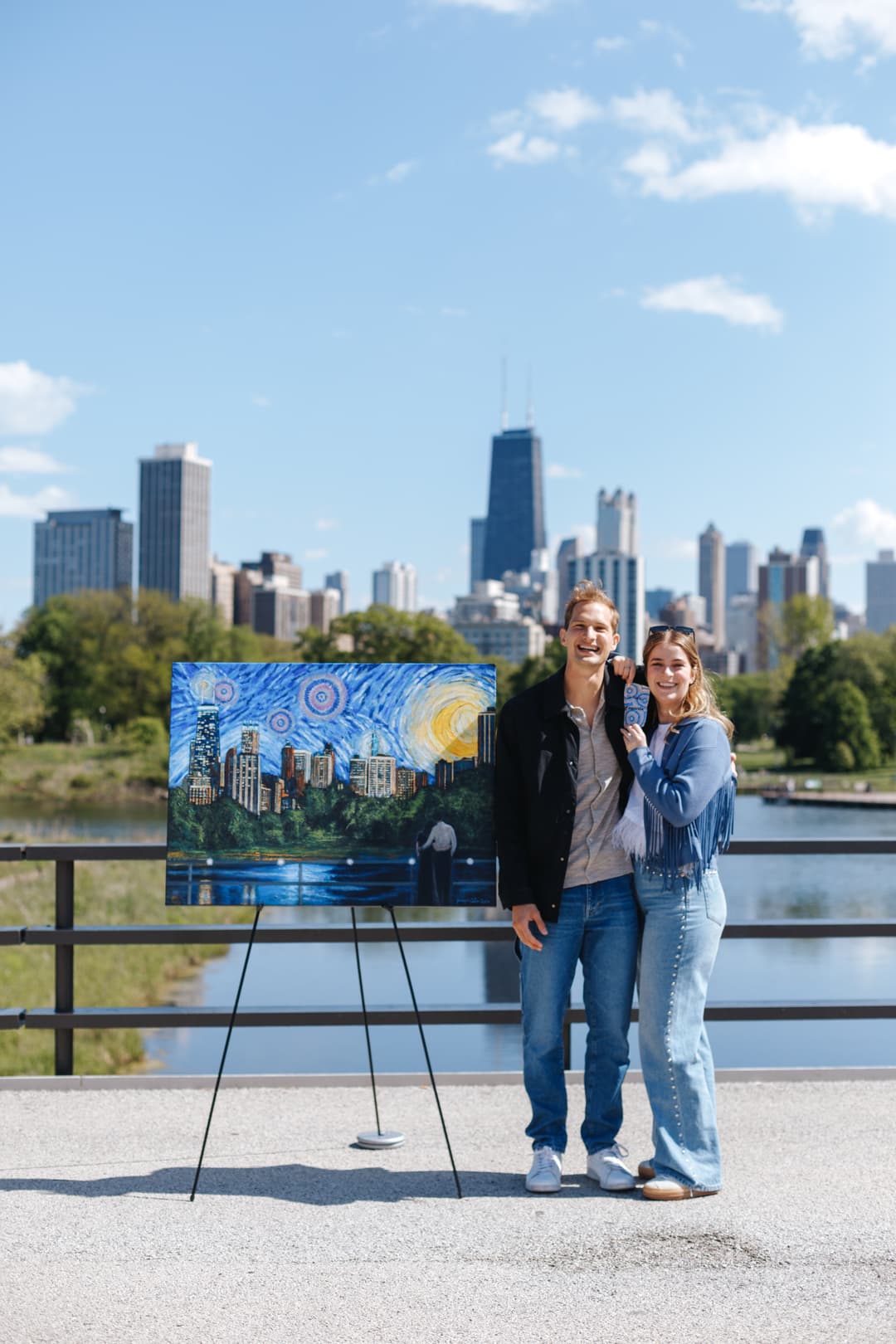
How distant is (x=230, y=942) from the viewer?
591cm

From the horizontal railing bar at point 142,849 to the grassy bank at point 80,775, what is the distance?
50.3 m

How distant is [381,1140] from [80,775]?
58.4 metres

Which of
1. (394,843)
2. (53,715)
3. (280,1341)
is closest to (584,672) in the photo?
(394,843)

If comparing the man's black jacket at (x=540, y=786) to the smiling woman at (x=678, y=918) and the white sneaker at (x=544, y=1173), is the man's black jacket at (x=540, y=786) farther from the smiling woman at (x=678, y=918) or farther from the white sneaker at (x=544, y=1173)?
the white sneaker at (x=544, y=1173)

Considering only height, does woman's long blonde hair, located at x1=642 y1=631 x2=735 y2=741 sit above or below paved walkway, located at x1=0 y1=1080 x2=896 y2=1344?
above

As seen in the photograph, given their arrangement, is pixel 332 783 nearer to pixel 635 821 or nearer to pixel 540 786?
pixel 540 786

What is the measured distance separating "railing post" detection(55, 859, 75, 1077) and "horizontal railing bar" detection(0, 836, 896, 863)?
3.0 inches

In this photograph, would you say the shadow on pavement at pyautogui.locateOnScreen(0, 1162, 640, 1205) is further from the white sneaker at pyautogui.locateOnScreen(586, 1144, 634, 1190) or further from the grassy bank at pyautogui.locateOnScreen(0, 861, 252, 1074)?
the grassy bank at pyautogui.locateOnScreen(0, 861, 252, 1074)

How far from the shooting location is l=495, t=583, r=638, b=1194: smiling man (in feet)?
15.8

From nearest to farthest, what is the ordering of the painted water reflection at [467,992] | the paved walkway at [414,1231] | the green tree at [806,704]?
the paved walkway at [414,1231]
the painted water reflection at [467,992]
the green tree at [806,704]

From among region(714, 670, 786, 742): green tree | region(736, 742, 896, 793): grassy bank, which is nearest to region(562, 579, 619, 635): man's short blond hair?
region(736, 742, 896, 793): grassy bank

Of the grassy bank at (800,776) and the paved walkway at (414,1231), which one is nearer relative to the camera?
the paved walkway at (414,1231)

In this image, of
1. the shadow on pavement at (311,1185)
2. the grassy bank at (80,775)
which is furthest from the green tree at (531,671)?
the shadow on pavement at (311,1185)

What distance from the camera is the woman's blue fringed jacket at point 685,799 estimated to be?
463cm
